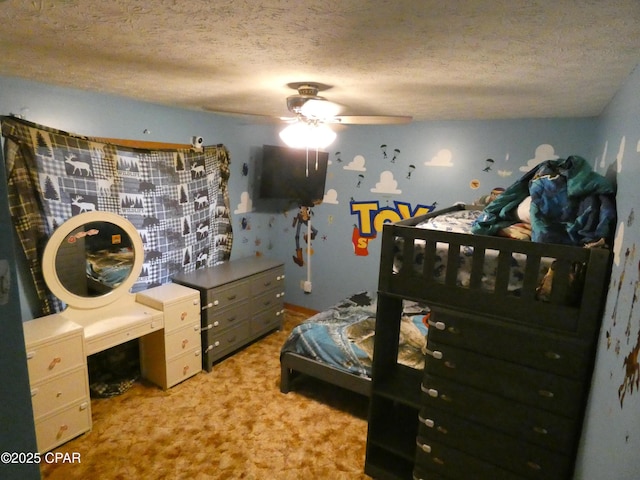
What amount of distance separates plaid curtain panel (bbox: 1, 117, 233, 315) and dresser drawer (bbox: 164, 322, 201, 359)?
564 millimetres

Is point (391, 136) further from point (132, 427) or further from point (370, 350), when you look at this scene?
point (132, 427)

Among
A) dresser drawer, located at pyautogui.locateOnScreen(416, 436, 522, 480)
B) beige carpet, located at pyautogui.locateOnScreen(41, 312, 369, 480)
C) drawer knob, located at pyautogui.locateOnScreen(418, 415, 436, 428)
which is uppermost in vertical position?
drawer knob, located at pyautogui.locateOnScreen(418, 415, 436, 428)

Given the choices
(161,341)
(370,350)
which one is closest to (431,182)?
(370,350)

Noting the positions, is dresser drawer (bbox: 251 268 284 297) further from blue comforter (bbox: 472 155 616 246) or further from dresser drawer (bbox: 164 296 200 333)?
blue comforter (bbox: 472 155 616 246)

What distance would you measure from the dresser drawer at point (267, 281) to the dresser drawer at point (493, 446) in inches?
85.5

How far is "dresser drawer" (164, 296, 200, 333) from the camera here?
9.86 ft

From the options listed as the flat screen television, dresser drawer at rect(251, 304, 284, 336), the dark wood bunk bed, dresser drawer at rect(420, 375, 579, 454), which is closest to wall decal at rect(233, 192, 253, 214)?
the flat screen television

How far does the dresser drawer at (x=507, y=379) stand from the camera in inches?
63.3

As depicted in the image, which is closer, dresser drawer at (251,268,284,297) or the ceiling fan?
the ceiling fan

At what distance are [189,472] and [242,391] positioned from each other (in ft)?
2.81

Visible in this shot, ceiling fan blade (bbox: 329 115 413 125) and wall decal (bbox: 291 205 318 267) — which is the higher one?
ceiling fan blade (bbox: 329 115 413 125)

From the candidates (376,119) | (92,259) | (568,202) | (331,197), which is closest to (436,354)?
(568,202)

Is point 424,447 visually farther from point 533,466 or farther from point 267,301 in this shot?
point 267,301

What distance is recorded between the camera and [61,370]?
2365 mm
